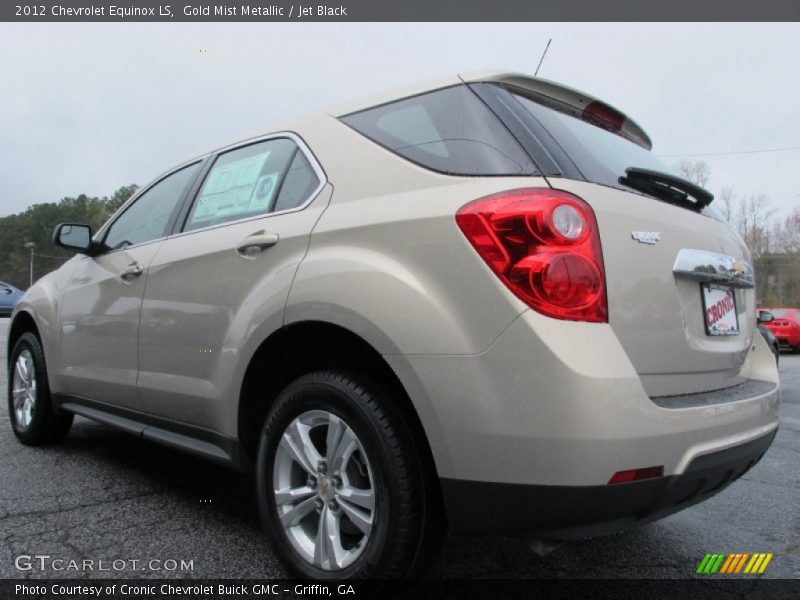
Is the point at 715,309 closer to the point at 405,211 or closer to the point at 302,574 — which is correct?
the point at 405,211

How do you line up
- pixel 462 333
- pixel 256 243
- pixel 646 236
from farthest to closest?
pixel 256 243
pixel 646 236
pixel 462 333

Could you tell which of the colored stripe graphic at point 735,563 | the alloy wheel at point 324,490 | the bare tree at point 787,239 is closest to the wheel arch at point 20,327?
the alloy wheel at point 324,490

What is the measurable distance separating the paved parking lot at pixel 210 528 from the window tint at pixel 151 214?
1.27 meters

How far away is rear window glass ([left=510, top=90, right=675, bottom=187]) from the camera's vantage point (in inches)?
74.7

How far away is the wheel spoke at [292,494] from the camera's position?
6.62 feet

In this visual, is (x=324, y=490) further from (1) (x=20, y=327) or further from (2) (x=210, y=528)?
(1) (x=20, y=327)

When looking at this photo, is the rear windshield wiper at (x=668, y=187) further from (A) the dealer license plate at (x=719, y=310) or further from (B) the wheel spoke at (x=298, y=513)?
(B) the wheel spoke at (x=298, y=513)

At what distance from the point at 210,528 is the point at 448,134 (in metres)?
1.86

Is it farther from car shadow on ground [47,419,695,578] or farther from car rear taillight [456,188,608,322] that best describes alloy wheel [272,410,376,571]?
car rear taillight [456,188,608,322]

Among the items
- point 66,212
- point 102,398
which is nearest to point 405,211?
point 102,398

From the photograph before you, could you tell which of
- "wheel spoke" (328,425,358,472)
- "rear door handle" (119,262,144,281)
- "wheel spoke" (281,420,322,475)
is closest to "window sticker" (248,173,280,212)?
"rear door handle" (119,262,144,281)

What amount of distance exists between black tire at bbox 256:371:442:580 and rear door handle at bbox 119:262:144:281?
148 cm

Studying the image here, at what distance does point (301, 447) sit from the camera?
2.02 meters

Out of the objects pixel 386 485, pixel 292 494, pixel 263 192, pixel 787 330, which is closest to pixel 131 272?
pixel 263 192
